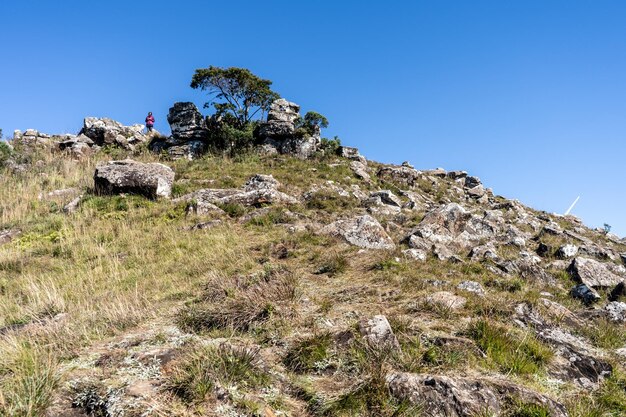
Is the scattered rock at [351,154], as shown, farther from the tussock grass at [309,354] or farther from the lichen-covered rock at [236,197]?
the tussock grass at [309,354]

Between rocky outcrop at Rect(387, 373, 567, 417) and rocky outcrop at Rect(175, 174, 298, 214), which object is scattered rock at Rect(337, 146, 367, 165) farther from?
rocky outcrop at Rect(387, 373, 567, 417)

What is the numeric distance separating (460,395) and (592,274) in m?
9.48

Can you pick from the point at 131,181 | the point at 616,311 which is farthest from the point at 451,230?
the point at 131,181

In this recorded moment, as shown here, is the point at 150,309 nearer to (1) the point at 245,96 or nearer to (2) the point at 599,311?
(2) the point at 599,311

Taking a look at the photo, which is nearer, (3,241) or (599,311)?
(599,311)

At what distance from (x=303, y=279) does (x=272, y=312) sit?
8.10 feet

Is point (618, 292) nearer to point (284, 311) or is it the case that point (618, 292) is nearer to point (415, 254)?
point (415, 254)

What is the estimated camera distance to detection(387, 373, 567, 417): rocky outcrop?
13.5 ft

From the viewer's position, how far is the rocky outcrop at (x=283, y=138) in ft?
92.6

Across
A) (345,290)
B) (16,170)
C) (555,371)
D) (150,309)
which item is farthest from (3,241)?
(555,371)

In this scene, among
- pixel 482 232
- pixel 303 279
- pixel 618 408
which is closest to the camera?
pixel 618 408

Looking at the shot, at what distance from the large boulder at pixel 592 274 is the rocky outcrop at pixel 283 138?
19887 mm

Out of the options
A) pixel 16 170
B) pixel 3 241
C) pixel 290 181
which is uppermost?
pixel 290 181

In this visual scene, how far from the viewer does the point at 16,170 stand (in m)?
20.5
